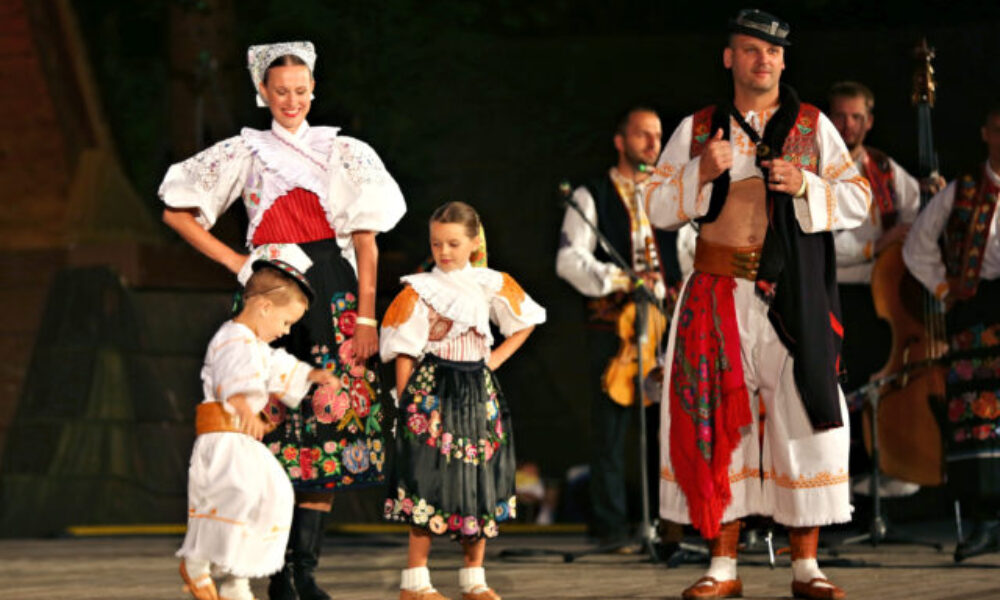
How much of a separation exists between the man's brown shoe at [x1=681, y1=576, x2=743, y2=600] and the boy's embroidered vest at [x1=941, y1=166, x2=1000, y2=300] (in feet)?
6.15

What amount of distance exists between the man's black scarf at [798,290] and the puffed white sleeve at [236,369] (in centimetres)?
149

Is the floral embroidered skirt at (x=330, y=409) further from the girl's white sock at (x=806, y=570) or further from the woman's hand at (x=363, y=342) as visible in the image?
the girl's white sock at (x=806, y=570)

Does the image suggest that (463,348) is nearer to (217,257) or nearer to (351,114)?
(217,257)

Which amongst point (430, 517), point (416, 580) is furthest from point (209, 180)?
point (416, 580)

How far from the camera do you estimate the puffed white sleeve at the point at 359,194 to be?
4.89m

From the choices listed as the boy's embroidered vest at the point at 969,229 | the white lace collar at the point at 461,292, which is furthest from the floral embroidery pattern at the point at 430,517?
the boy's embroidered vest at the point at 969,229

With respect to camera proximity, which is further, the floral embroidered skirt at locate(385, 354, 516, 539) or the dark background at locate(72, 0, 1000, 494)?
the dark background at locate(72, 0, 1000, 494)

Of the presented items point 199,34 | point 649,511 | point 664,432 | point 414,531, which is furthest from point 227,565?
point 199,34

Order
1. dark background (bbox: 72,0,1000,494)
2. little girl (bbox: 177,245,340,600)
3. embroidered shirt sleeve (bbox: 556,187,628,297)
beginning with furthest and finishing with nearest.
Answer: dark background (bbox: 72,0,1000,494) → embroidered shirt sleeve (bbox: 556,187,628,297) → little girl (bbox: 177,245,340,600)

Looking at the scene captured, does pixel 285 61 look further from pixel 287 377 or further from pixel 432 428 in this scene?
pixel 432 428

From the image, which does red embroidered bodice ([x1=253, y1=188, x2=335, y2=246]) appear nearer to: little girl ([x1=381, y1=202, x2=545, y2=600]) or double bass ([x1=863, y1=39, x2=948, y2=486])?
little girl ([x1=381, y1=202, x2=545, y2=600])

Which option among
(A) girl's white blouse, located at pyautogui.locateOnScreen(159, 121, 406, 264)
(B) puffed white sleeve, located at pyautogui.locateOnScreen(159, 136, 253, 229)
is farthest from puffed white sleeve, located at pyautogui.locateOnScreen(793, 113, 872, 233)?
(B) puffed white sleeve, located at pyautogui.locateOnScreen(159, 136, 253, 229)

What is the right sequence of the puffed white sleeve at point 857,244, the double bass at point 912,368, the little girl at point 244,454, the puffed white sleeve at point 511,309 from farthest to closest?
the puffed white sleeve at point 857,244 < the double bass at point 912,368 < the puffed white sleeve at point 511,309 < the little girl at point 244,454

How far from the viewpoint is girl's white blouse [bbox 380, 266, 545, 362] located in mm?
5047
